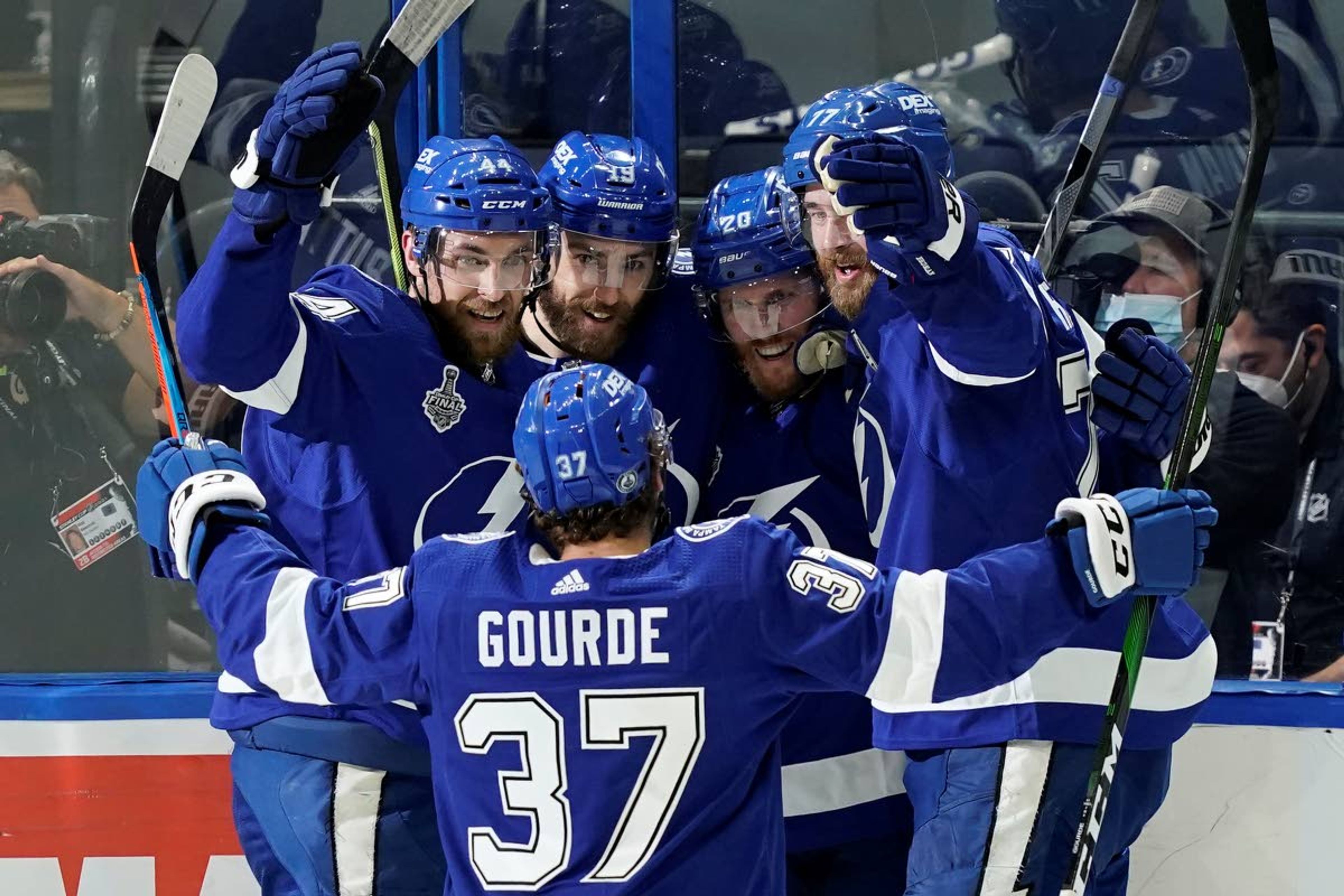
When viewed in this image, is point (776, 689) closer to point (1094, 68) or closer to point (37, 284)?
point (1094, 68)

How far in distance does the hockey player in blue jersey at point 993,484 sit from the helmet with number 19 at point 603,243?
277 mm

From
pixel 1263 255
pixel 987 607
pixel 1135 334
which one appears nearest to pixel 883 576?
pixel 987 607

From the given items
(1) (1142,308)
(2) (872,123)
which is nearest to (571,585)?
(2) (872,123)

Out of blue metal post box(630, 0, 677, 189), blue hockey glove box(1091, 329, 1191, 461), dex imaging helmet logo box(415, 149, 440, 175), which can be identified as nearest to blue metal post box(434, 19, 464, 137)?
blue metal post box(630, 0, 677, 189)

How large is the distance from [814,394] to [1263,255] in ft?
3.11

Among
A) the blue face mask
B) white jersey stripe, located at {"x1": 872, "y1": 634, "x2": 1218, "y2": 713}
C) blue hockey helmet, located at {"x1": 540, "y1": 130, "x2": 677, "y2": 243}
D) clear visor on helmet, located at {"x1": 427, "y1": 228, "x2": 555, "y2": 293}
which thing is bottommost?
white jersey stripe, located at {"x1": 872, "y1": 634, "x2": 1218, "y2": 713}

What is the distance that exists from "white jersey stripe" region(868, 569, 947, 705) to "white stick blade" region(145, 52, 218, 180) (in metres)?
1.36

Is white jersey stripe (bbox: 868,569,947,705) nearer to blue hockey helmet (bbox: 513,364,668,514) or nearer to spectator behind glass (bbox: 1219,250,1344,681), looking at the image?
blue hockey helmet (bbox: 513,364,668,514)

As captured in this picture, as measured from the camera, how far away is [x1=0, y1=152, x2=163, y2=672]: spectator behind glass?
128 inches

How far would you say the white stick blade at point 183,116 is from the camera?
260 cm

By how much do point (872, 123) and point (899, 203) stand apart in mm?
396

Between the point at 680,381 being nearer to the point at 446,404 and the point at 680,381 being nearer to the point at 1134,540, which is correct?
the point at 446,404

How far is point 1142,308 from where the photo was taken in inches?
124

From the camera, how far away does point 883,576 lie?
2.09 metres
